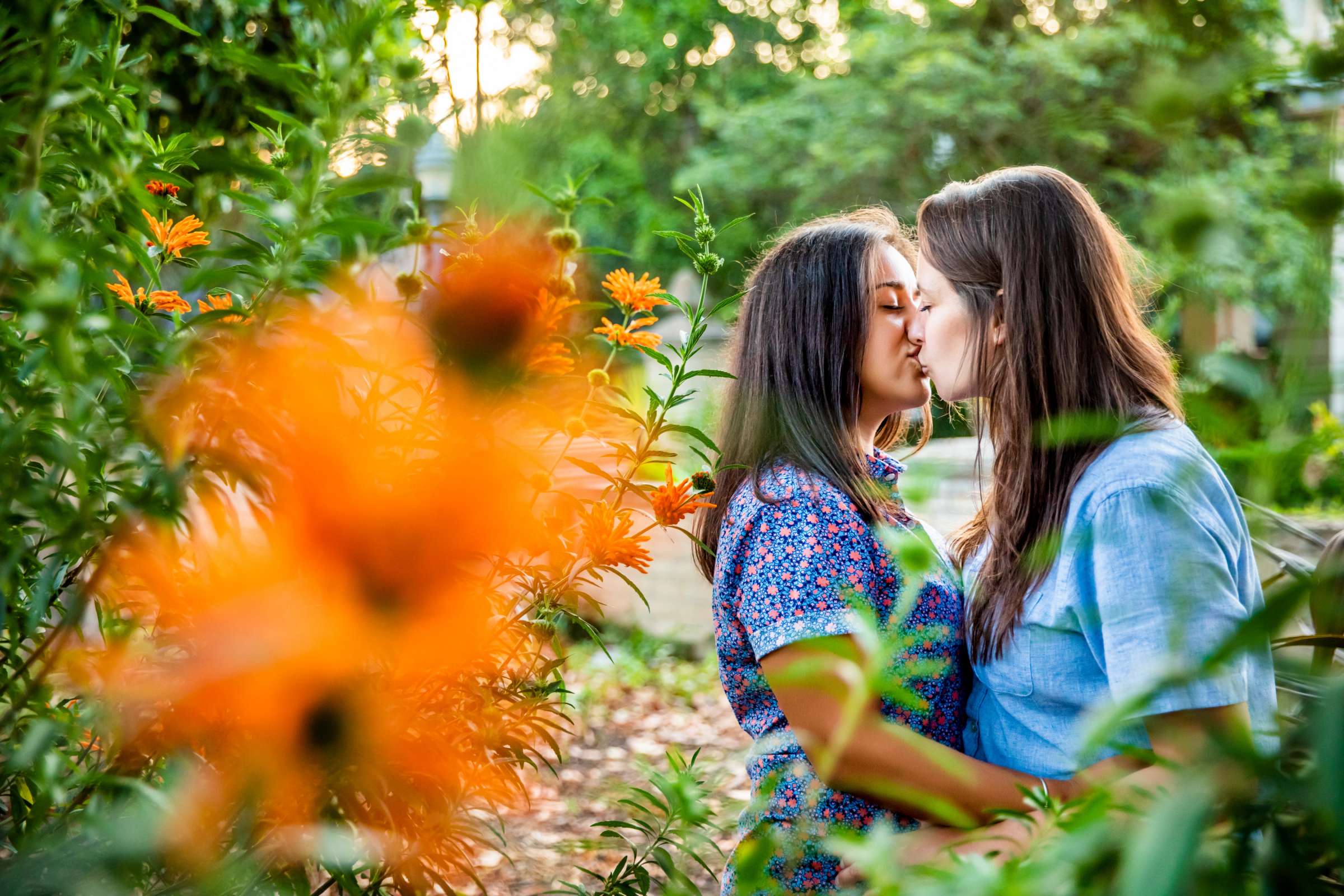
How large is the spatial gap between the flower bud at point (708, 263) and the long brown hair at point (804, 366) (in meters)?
0.43

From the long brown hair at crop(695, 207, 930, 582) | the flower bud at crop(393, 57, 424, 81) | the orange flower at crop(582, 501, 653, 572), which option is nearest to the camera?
the flower bud at crop(393, 57, 424, 81)

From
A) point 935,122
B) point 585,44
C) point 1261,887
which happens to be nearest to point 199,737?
point 1261,887

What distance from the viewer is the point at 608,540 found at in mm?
896

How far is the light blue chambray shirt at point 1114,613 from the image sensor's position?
3.28ft

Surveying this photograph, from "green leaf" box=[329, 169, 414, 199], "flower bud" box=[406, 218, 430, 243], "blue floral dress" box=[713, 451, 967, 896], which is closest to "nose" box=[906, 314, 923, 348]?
"blue floral dress" box=[713, 451, 967, 896]

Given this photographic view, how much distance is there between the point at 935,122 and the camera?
33.8ft

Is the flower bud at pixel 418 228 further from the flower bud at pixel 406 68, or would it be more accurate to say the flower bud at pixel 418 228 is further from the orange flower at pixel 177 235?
the orange flower at pixel 177 235

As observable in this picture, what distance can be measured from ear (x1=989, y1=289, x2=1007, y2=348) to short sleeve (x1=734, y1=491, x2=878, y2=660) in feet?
0.94

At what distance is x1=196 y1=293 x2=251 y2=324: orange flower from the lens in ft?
2.26

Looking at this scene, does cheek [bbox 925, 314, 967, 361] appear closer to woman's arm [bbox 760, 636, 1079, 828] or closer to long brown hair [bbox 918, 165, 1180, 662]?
long brown hair [bbox 918, 165, 1180, 662]

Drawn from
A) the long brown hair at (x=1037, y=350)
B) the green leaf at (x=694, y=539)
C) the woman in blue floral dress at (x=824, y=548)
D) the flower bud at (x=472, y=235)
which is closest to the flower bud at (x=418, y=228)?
the flower bud at (x=472, y=235)

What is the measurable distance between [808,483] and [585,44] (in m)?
14.0

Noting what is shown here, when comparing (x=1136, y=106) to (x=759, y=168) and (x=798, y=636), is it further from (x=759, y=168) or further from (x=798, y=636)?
(x=759, y=168)

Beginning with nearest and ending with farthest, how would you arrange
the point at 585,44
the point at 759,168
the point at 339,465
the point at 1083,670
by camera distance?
the point at 339,465 < the point at 1083,670 < the point at 759,168 < the point at 585,44
